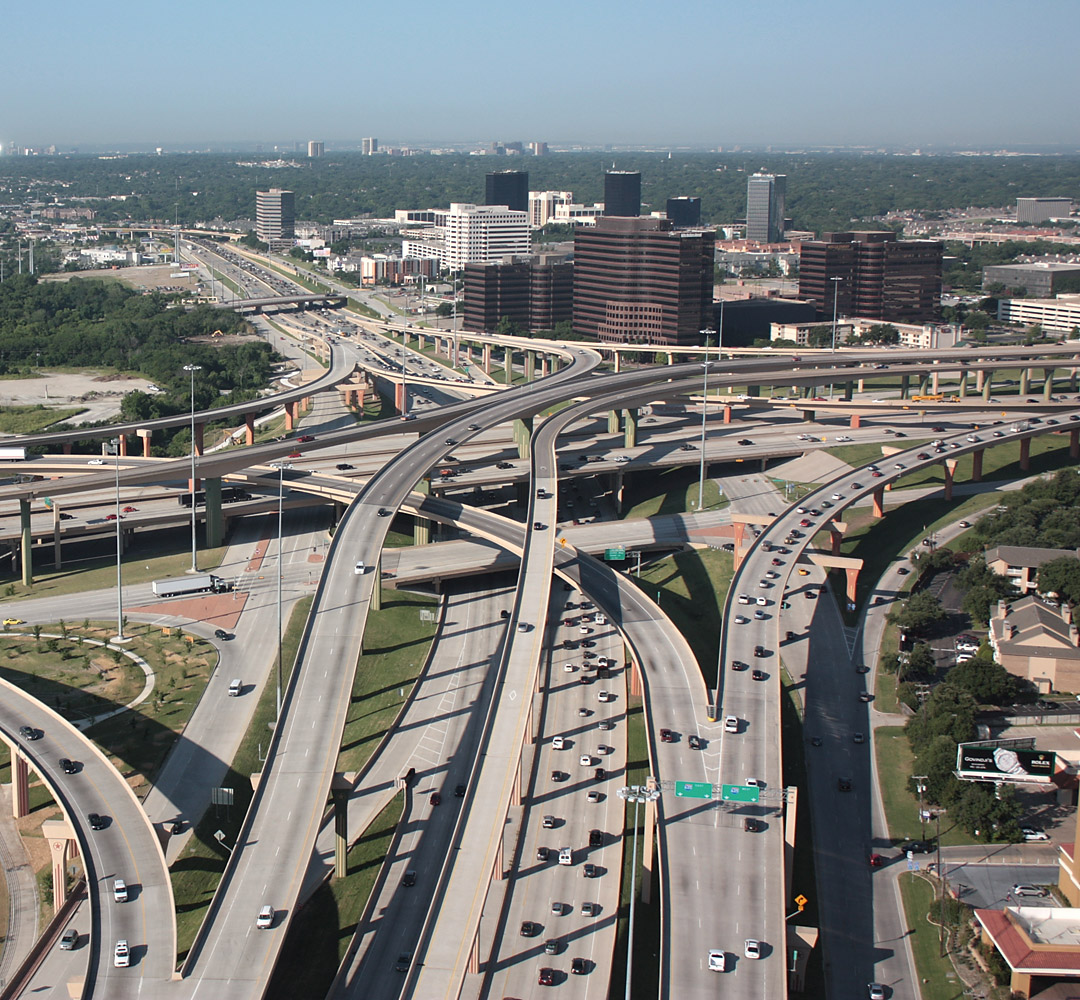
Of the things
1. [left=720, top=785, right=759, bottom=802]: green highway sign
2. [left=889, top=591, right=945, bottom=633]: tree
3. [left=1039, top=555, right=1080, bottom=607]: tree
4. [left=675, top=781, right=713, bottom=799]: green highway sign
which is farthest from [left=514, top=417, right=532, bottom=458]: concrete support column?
[left=720, top=785, right=759, bottom=802]: green highway sign

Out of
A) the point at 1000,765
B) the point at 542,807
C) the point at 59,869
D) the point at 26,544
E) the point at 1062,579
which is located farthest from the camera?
the point at 26,544

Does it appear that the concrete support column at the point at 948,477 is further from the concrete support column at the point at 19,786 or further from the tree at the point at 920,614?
the concrete support column at the point at 19,786

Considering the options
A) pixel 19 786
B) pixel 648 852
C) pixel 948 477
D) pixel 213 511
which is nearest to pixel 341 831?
pixel 648 852

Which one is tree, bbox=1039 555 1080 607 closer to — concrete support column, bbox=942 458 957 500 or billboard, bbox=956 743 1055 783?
concrete support column, bbox=942 458 957 500

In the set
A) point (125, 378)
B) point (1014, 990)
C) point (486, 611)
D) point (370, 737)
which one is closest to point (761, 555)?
point (486, 611)

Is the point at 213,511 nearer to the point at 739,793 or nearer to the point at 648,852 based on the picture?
the point at 648,852

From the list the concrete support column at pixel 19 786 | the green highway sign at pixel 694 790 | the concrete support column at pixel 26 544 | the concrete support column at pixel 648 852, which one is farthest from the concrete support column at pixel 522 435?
the green highway sign at pixel 694 790

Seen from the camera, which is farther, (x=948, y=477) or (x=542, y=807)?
(x=948, y=477)
